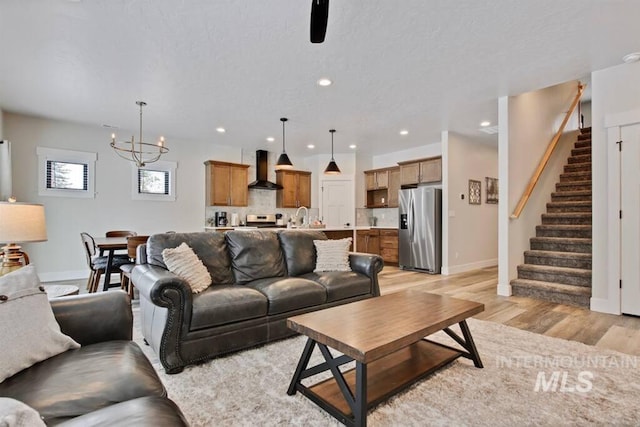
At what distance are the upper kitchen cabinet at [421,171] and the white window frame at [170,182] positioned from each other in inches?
190

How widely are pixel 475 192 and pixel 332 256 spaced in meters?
4.39

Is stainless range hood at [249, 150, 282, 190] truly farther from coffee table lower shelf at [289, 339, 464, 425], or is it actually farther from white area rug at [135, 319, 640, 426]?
coffee table lower shelf at [289, 339, 464, 425]

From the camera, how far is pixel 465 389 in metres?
1.90

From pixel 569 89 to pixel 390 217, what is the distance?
423 cm

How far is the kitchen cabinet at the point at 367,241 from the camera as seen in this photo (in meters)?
7.46

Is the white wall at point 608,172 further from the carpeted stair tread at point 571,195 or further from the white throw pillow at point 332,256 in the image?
the white throw pillow at point 332,256

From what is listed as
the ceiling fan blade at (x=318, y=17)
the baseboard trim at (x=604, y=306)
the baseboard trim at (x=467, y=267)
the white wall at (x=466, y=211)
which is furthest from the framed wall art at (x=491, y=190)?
the ceiling fan blade at (x=318, y=17)

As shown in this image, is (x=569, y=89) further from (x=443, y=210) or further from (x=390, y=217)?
(x=390, y=217)

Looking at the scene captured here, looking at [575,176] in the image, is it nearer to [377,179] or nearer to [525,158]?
[525,158]

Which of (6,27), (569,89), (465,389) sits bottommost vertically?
(465,389)

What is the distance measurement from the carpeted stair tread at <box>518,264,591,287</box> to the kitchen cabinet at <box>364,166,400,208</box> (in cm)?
326

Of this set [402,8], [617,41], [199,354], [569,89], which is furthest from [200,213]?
[569,89]

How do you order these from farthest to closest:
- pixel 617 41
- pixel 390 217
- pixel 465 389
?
pixel 390 217 < pixel 617 41 < pixel 465 389

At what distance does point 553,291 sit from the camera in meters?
3.91
